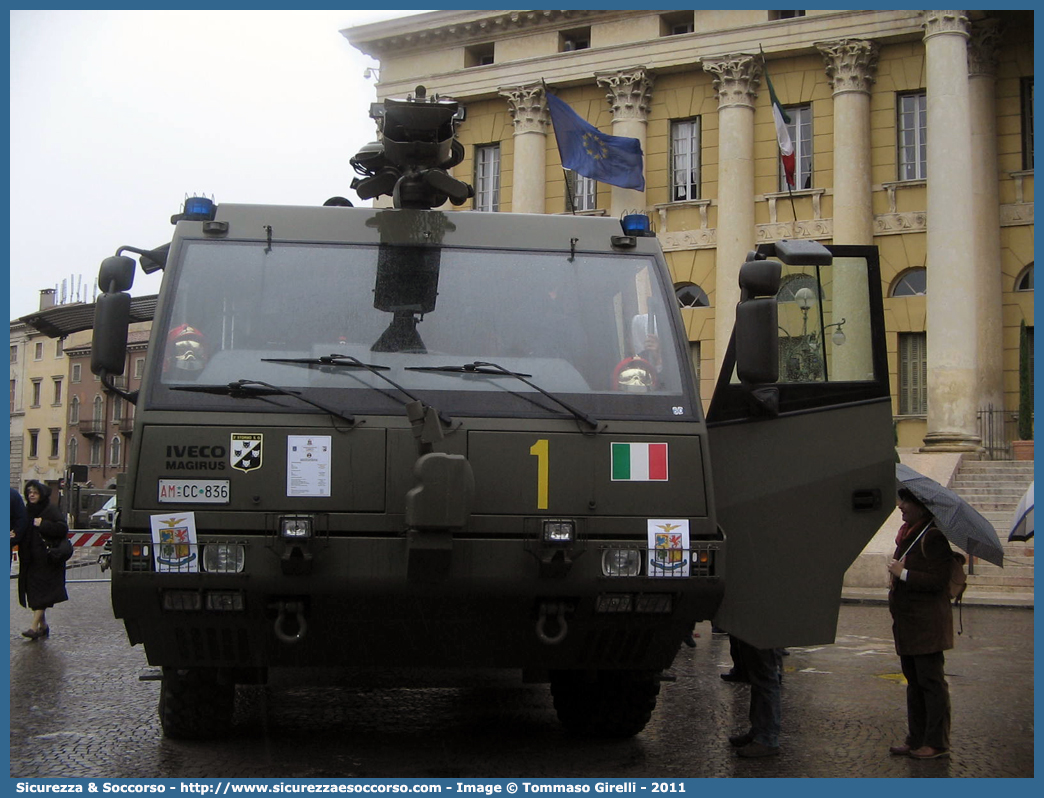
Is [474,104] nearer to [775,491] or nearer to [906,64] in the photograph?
[906,64]

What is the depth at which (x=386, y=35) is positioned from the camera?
3528 centimetres

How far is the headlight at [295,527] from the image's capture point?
566cm

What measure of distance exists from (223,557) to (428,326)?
1.46 m

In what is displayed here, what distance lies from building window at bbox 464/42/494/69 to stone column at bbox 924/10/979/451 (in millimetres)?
12204

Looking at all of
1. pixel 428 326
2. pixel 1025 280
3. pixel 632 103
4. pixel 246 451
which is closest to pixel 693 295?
pixel 632 103

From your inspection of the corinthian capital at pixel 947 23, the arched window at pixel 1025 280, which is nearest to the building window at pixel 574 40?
the corinthian capital at pixel 947 23

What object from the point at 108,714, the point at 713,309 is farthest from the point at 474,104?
the point at 108,714

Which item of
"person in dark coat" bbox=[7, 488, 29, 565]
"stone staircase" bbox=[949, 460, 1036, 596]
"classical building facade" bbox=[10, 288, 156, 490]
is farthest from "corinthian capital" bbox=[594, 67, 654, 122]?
"classical building facade" bbox=[10, 288, 156, 490]

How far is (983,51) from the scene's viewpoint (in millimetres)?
28812

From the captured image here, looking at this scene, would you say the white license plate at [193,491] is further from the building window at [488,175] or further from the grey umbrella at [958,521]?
the building window at [488,175]

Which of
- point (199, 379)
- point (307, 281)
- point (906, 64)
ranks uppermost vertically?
point (906, 64)

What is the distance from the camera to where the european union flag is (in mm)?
22788

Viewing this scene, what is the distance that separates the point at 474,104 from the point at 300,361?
99.7 feet

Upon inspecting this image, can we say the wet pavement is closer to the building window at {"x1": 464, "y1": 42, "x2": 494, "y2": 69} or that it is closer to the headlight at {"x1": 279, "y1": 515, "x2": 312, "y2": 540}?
the headlight at {"x1": 279, "y1": 515, "x2": 312, "y2": 540}
